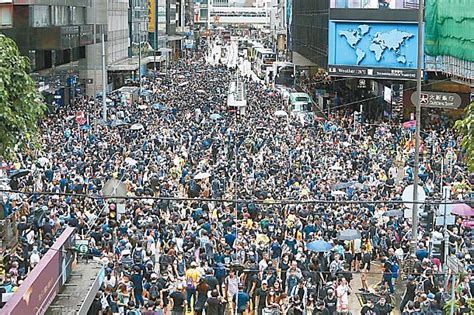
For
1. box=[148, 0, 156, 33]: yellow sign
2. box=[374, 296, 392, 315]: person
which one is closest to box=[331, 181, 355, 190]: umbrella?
box=[374, 296, 392, 315]: person

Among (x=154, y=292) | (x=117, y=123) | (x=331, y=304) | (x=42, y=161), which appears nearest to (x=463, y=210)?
(x=331, y=304)

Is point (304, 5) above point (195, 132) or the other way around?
above

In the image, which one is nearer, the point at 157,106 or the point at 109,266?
the point at 109,266

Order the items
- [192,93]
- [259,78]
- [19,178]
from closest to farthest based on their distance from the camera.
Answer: [19,178] < [192,93] < [259,78]

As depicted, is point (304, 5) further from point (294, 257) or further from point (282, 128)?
→ point (294, 257)

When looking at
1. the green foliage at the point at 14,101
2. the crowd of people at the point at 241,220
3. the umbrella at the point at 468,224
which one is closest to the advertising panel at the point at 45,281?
the crowd of people at the point at 241,220

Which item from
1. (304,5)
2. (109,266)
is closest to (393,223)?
(109,266)

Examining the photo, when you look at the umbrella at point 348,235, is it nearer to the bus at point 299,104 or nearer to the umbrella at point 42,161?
the umbrella at point 42,161
